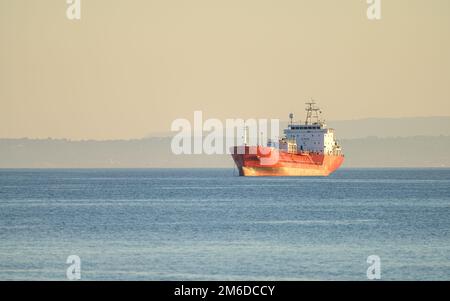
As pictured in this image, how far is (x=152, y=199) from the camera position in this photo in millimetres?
78875

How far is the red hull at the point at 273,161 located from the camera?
388 feet

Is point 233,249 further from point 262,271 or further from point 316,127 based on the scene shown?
point 316,127

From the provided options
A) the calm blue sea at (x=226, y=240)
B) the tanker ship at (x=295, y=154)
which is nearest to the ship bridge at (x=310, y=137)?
the tanker ship at (x=295, y=154)

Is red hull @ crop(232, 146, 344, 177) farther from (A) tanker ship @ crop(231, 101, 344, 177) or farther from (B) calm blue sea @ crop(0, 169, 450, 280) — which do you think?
(B) calm blue sea @ crop(0, 169, 450, 280)

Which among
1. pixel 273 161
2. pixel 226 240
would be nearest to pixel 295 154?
pixel 273 161

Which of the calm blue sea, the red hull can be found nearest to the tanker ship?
the red hull

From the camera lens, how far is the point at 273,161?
119 m

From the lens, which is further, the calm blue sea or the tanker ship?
the tanker ship

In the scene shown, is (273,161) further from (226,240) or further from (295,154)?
(226,240)

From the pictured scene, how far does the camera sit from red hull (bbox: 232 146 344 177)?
118 m

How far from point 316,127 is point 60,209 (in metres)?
77.7

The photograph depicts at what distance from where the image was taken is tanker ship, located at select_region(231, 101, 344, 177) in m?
119

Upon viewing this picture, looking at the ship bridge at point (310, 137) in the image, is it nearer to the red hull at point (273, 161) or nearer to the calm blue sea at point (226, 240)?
the red hull at point (273, 161)

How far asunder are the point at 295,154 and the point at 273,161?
554 cm
